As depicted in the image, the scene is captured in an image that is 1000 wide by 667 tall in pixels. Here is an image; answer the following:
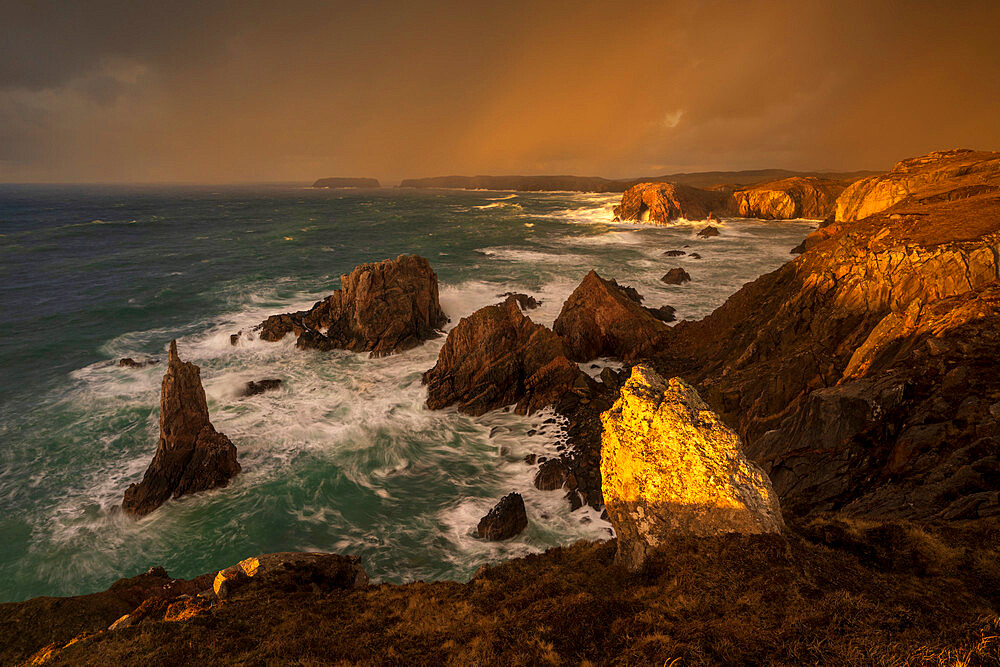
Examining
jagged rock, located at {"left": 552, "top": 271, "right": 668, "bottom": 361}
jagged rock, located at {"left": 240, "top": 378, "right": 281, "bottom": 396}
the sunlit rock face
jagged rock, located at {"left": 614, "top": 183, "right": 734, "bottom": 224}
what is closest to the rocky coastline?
the sunlit rock face

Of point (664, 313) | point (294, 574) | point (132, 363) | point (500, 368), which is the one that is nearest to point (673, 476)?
point (294, 574)

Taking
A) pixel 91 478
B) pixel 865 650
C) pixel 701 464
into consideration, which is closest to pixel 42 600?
pixel 91 478

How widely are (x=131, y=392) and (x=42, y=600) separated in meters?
26.0

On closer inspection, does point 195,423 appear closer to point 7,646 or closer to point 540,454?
point 7,646

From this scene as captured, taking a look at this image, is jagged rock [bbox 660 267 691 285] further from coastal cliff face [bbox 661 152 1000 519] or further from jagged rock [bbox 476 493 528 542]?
jagged rock [bbox 476 493 528 542]

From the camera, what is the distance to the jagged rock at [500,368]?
3150 centimetres

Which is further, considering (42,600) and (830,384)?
(830,384)

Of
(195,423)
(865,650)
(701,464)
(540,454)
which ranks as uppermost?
(701,464)

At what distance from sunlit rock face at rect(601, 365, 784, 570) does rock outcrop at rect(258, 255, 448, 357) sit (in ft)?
104

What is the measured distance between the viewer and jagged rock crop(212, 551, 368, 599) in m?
14.0

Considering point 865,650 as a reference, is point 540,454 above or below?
below

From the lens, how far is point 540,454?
1037 inches

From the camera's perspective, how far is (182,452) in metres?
24.4

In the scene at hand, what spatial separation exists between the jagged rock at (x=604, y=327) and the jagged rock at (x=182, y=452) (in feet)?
81.9
